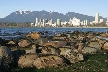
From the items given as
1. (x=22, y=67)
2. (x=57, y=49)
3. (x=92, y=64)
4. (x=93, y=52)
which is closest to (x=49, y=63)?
(x=22, y=67)

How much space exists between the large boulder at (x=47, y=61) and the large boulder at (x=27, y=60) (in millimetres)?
437

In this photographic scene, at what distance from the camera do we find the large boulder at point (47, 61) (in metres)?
19.1

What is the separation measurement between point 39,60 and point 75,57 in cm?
395

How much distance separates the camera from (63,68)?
18484 millimetres

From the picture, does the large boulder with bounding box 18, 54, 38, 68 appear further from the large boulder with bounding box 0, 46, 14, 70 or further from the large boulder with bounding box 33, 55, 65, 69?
the large boulder with bounding box 0, 46, 14, 70

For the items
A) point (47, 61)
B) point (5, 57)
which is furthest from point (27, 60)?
point (5, 57)

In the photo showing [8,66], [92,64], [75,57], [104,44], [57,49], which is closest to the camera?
[8,66]

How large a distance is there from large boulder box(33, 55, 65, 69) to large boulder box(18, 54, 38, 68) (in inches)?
17.2

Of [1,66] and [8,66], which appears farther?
[8,66]

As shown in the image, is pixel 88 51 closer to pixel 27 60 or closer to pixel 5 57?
pixel 27 60

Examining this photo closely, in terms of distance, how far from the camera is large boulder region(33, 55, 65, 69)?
1909cm

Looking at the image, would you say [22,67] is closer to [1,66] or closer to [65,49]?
[1,66]

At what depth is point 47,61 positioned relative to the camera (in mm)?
19203

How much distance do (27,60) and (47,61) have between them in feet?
5.20
